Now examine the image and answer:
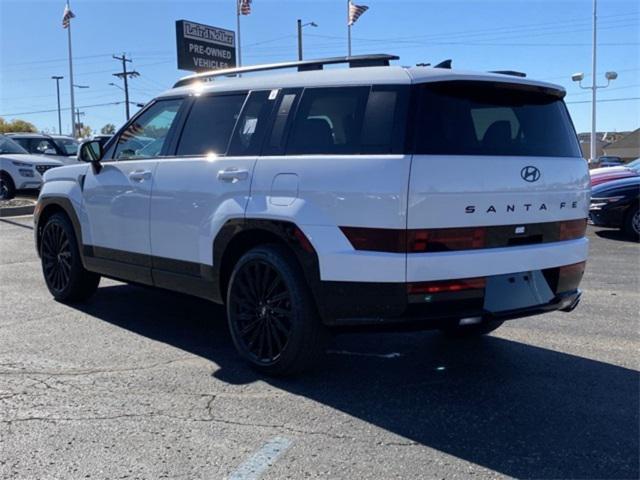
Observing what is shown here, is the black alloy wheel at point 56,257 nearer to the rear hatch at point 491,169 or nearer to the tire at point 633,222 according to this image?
the rear hatch at point 491,169

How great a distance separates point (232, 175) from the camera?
4492 millimetres

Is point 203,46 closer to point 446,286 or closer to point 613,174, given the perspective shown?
point 613,174

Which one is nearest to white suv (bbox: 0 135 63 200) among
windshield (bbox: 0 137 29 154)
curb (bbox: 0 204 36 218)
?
windshield (bbox: 0 137 29 154)

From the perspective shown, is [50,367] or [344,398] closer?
[344,398]

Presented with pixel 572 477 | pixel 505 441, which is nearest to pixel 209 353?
pixel 505 441

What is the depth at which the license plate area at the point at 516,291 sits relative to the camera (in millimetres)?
3904

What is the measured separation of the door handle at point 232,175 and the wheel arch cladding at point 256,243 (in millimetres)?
295

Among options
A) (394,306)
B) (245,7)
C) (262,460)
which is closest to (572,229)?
(394,306)

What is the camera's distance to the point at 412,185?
3.64 metres

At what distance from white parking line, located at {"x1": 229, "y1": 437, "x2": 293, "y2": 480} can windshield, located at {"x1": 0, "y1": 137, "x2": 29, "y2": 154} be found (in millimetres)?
15248

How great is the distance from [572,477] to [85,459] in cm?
239

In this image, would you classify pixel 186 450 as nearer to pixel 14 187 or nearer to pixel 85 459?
pixel 85 459

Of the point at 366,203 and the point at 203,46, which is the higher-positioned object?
the point at 203,46

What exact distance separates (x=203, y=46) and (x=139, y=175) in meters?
19.6
